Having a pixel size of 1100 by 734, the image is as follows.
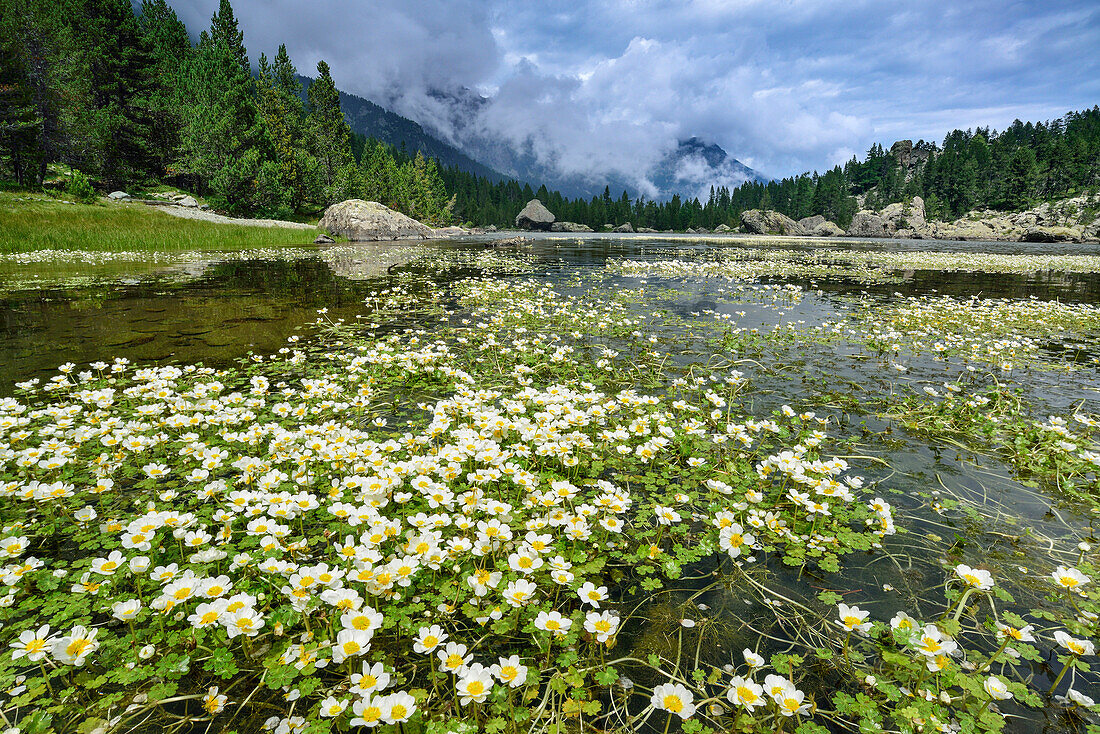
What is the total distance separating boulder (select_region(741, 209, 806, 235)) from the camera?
408 feet

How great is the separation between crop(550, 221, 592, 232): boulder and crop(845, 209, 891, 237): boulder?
7035cm

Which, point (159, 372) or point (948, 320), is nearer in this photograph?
point (159, 372)

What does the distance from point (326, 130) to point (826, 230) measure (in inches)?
4709

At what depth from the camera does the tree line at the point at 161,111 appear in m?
36.5

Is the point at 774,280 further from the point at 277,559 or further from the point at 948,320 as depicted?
the point at 277,559

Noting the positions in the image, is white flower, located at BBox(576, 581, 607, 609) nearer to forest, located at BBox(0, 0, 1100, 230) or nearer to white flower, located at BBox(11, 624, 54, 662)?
white flower, located at BBox(11, 624, 54, 662)

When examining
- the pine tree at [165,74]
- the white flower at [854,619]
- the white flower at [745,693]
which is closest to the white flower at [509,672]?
the white flower at [745,693]

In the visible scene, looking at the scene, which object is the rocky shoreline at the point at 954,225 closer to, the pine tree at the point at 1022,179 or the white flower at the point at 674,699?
the pine tree at the point at 1022,179

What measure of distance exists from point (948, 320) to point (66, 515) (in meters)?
15.7

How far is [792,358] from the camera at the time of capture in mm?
→ 8047

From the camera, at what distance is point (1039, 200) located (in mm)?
103938

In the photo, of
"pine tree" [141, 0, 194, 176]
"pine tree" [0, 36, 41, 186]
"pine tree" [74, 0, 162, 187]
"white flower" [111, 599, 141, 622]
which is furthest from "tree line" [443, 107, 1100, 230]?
"white flower" [111, 599, 141, 622]

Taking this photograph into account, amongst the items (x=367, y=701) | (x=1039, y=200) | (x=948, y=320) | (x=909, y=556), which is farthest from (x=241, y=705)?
(x=1039, y=200)

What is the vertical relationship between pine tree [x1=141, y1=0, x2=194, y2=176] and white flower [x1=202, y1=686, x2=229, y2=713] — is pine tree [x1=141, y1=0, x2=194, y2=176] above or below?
above
